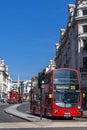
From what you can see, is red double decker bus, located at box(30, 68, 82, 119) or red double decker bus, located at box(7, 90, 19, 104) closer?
red double decker bus, located at box(30, 68, 82, 119)

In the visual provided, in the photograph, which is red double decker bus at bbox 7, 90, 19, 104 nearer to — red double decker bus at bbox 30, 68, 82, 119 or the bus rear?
red double decker bus at bbox 30, 68, 82, 119

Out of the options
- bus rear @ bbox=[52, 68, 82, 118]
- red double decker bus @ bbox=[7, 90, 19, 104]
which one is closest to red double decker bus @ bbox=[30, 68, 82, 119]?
bus rear @ bbox=[52, 68, 82, 118]

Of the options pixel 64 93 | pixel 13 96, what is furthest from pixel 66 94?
pixel 13 96

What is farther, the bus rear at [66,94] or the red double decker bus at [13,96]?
the red double decker bus at [13,96]

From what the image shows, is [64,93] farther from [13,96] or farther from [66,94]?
[13,96]

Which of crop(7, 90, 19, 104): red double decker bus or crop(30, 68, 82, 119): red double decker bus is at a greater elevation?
crop(7, 90, 19, 104): red double decker bus

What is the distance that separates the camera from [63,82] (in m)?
34.3

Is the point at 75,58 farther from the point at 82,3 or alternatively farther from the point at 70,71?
the point at 70,71

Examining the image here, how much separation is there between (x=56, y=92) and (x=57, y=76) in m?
1.24

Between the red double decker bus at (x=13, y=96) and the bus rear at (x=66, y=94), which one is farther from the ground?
the red double decker bus at (x=13, y=96)

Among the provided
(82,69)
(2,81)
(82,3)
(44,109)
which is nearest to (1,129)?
(44,109)

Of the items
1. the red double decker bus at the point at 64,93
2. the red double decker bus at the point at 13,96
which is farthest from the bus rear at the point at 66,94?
the red double decker bus at the point at 13,96

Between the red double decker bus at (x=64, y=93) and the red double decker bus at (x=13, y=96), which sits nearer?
the red double decker bus at (x=64, y=93)

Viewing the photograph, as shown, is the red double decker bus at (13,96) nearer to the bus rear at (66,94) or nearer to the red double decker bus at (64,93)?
the red double decker bus at (64,93)
